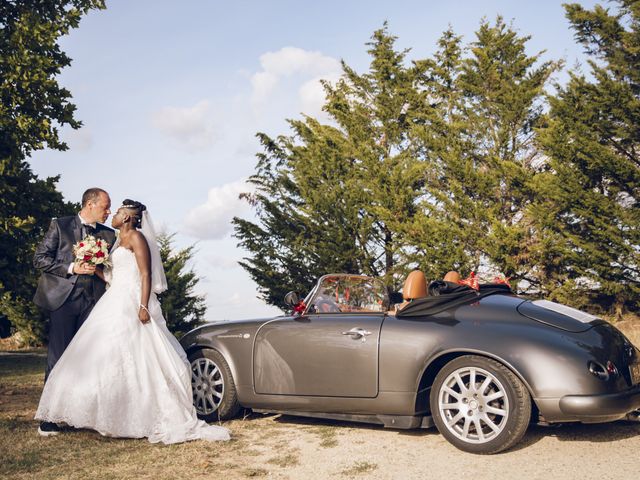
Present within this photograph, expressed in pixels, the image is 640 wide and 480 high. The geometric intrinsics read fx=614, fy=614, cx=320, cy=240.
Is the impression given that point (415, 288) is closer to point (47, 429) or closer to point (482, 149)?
point (47, 429)

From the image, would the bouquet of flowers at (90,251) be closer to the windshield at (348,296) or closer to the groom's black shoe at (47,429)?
the groom's black shoe at (47,429)

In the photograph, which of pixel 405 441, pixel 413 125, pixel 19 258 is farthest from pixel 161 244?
pixel 405 441

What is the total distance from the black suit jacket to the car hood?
4.22m

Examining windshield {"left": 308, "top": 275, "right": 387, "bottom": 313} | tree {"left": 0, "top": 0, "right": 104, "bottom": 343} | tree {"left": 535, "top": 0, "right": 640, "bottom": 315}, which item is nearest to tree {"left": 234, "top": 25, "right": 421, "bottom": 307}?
tree {"left": 535, "top": 0, "right": 640, "bottom": 315}

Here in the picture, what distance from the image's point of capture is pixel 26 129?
600 inches

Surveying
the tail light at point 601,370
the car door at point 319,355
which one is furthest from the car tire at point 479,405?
the car door at point 319,355

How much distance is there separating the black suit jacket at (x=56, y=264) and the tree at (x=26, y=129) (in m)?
9.73

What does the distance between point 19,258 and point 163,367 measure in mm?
11485

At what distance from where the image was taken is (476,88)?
30.7m

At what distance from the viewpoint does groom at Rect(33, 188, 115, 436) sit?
6059 millimetres

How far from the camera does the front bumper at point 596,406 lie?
4.48m

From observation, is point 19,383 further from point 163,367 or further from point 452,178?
point 452,178

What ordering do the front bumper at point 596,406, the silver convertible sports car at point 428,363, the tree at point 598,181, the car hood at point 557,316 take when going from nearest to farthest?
1. the front bumper at point 596,406
2. the silver convertible sports car at point 428,363
3. the car hood at point 557,316
4. the tree at point 598,181

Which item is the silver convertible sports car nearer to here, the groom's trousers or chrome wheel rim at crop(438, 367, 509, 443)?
chrome wheel rim at crop(438, 367, 509, 443)
